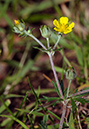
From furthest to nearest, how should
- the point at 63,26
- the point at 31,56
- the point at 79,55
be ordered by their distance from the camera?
the point at 31,56
the point at 79,55
the point at 63,26

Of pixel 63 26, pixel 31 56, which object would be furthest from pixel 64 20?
pixel 31 56

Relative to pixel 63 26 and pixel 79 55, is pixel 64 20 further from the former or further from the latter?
pixel 79 55

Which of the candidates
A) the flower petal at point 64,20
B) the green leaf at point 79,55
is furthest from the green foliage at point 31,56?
the flower petal at point 64,20

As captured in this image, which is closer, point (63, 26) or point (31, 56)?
point (63, 26)

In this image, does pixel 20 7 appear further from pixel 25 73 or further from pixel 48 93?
pixel 48 93

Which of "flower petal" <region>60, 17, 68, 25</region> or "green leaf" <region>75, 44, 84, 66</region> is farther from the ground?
"flower petal" <region>60, 17, 68, 25</region>

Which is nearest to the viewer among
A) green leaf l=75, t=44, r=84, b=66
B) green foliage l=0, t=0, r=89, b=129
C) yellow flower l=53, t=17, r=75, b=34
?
yellow flower l=53, t=17, r=75, b=34

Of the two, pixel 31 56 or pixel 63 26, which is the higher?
pixel 63 26

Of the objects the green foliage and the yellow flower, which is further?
the green foliage

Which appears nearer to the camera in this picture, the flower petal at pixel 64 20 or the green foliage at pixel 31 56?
the flower petal at pixel 64 20

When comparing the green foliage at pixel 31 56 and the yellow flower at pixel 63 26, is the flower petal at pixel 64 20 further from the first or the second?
the green foliage at pixel 31 56

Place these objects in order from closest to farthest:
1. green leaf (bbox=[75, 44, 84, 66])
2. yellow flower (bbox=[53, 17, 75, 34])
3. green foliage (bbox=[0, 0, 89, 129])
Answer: yellow flower (bbox=[53, 17, 75, 34])
green foliage (bbox=[0, 0, 89, 129])
green leaf (bbox=[75, 44, 84, 66])

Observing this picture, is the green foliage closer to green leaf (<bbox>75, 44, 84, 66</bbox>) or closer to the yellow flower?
green leaf (<bbox>75, 44, 84, 66</bbox>)

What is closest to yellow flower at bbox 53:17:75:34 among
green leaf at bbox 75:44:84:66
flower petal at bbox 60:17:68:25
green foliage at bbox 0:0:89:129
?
flower petal at bbox 60:17:68:25
